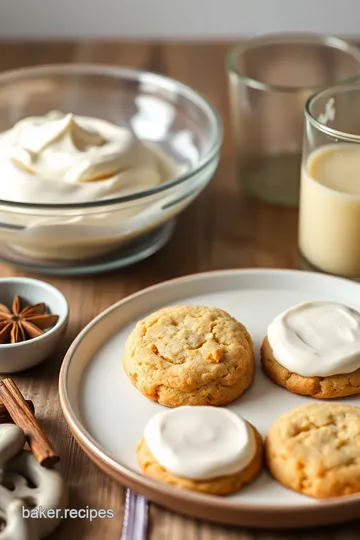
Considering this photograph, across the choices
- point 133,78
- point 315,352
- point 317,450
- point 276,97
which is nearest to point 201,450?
point 317,450

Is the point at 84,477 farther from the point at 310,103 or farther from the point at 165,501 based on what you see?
the point at 310,103

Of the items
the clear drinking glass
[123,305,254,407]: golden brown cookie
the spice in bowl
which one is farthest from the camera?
the clear drinking glass

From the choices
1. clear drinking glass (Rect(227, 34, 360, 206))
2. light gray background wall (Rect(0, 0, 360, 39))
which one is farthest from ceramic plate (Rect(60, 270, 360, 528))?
light gray background wall (Rect(0, 0, 360, 39))

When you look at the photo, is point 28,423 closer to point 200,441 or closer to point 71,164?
point 200,441

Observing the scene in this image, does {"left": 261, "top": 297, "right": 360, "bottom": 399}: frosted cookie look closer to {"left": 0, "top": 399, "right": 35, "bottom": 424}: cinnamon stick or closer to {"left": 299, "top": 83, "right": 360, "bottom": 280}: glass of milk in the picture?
{"left": 299, "top": 83, "right": 360, "bottom": 280}: glass of milk

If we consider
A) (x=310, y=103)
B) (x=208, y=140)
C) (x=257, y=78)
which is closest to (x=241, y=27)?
(x=257, y=78)

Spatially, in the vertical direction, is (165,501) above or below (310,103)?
below
